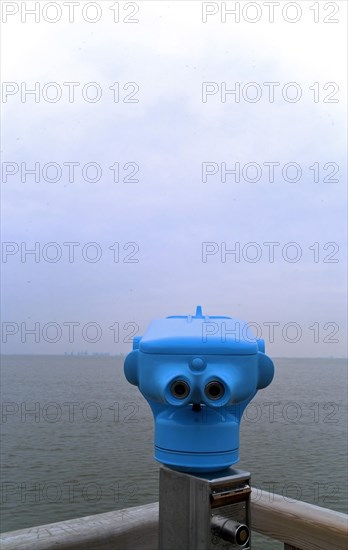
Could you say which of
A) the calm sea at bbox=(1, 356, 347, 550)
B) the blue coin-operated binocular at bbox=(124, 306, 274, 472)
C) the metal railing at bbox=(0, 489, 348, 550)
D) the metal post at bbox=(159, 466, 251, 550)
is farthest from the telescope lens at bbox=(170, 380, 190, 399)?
the calm sea at bbox=(1, 356, 347, 550)

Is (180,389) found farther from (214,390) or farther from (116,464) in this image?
(116,464)

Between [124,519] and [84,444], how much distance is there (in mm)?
13061

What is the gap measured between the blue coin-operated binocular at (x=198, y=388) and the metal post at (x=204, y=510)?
6cm

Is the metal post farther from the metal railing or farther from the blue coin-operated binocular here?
the metal railing

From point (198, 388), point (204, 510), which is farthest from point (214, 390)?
point (204, 510)

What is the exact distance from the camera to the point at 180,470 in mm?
1558

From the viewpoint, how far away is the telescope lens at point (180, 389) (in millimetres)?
1523

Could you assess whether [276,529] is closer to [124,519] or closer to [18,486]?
A: [124,519]

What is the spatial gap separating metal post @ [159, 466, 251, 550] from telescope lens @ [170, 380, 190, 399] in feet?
0.70

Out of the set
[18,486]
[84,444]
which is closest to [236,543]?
[18,486]

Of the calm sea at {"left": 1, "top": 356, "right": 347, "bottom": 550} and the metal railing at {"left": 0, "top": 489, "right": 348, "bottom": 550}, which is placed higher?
the metal railing at {"left": 0, "top": 489, "right": 348, "bottom": 550}

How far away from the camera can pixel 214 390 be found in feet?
5.03

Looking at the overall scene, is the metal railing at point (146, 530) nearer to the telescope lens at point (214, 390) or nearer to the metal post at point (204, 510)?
the metal post at point (204, 510)

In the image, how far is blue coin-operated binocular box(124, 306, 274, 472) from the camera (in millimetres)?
1528
